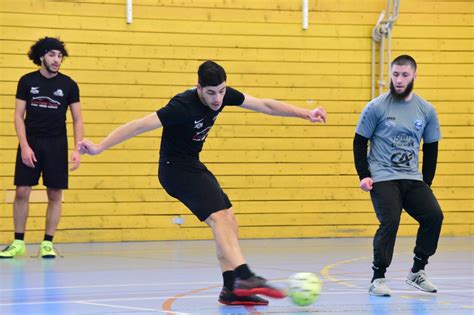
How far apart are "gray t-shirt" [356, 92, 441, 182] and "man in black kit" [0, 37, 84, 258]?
4.20m

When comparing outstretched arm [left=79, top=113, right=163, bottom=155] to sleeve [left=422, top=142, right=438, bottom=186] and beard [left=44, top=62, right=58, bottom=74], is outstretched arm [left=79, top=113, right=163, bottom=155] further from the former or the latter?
beard [left=44, top=62, right=58, bottom=74]

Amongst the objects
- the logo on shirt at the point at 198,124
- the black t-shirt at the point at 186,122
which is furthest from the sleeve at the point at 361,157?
the logo on shirt at the point at 198,124

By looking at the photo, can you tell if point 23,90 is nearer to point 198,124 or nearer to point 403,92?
point 198,124

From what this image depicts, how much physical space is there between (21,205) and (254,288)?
496 centimetres

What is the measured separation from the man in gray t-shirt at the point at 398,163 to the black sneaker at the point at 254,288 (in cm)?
134

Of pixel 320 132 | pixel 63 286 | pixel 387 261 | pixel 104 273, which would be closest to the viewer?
pixel 387 261

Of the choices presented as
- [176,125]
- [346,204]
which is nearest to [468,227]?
[346,204]

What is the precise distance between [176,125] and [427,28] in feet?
26.1

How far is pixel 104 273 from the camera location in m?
9.23

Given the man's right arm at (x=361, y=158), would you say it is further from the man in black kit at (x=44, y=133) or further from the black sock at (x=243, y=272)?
the man in black kit at (x=44, y=133)

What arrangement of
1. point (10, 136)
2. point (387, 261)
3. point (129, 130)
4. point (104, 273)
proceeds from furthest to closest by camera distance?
point (10, 136)
point (104, 273)
point (387, 261)
point (129, 130)

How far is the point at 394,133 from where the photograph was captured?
7.62 meters

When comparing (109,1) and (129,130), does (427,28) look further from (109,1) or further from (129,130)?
(129,130)

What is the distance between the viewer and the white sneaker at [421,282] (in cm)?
764
